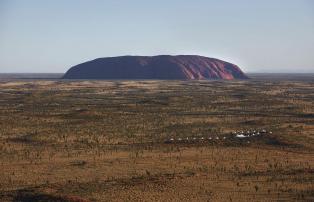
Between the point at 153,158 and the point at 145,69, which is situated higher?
the point at 145,69

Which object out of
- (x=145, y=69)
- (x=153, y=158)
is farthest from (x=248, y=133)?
(x=145, y=69)

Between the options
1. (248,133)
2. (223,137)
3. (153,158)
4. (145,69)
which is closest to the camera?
(153,158)

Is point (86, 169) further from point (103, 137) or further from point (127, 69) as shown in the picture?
point (127, 69)

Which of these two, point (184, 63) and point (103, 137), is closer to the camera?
point (103, 137)

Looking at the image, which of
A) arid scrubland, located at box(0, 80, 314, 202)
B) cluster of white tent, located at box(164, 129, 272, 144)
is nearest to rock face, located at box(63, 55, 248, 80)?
arid scrubland, located at box(0, 80, 314, 202)

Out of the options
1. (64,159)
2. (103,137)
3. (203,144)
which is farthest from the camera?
(103,137)

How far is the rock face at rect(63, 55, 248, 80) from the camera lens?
178000mm

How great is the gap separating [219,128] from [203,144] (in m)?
7.94

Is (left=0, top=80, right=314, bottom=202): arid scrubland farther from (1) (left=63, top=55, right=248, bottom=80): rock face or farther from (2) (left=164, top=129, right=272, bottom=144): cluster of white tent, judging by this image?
(1) (left=63, top=55, right=248, bottom=80): rock face

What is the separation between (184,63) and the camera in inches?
7411

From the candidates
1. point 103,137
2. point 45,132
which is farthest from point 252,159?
point 45,132

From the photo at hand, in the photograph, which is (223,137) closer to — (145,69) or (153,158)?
(153,158)

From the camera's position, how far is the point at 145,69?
181 meters

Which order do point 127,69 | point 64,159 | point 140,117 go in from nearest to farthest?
point 64,159, point 140,117, point 127,69
